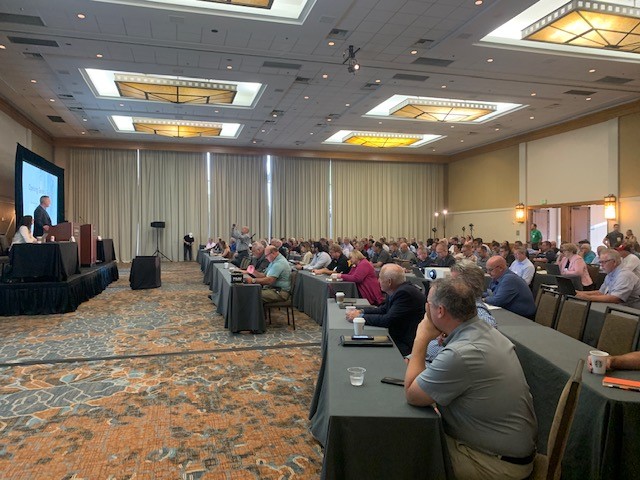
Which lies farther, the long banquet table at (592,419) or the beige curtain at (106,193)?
the beige curtain at (106,193)

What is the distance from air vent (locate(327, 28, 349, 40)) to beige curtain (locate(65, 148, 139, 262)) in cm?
1449

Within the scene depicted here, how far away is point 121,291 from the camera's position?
37.8 feet

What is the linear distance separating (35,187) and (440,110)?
12451 millimetres

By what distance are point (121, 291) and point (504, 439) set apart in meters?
11.2

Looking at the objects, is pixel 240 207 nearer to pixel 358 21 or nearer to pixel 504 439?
pixel 358 21

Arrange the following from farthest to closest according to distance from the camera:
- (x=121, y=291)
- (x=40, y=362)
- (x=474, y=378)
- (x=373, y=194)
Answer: (x=373, y=194), (x=121, y=291), (x=40, y=362), (x=474, y=378)

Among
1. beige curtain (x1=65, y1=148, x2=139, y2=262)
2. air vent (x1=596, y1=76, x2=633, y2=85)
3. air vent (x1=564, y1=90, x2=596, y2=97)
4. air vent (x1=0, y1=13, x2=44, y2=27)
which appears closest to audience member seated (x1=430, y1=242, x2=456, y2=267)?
air vent (x1=596, y1=76, x2=633, y2=85)

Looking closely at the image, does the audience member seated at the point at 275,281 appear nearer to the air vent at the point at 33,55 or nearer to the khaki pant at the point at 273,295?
the khaki pant at the point at 273,295

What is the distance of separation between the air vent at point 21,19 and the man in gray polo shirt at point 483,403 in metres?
9.63

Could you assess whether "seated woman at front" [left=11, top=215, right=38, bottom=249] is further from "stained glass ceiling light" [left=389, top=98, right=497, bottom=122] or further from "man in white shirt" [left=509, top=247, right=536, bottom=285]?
"stained glass ceiling light" [left=389, top=98, right=497, bottom=122]

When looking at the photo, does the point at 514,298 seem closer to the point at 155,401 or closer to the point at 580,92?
the point at 155,401

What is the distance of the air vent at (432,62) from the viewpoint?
1052 centimetres

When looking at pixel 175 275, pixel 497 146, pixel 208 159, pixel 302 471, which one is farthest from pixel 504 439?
pixel 208 159

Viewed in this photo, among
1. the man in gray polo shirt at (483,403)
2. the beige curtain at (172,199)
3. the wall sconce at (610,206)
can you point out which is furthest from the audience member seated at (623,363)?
the beige curtain at (172,199)
